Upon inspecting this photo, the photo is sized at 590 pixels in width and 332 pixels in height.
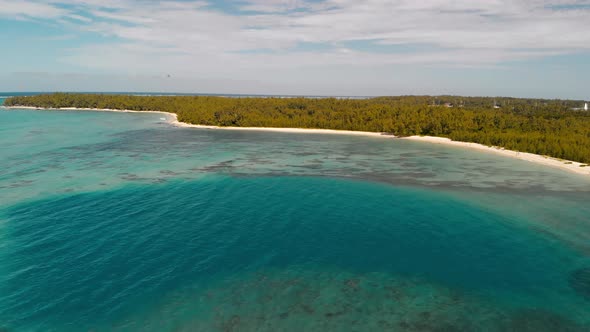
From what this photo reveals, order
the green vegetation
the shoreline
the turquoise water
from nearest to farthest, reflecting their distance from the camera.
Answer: the turquoise water
the shoreline
the green vegetation

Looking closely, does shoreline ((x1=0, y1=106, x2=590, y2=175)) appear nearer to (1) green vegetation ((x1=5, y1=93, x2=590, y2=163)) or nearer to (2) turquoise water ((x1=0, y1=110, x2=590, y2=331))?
(1) green vegetation ((x1=5, y1=93, x2=590, y2=163))

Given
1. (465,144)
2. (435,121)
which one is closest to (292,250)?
(465,144)

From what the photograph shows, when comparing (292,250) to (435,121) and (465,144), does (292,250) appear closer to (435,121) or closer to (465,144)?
(465,144)

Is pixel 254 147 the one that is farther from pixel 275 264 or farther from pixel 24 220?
pixel 275 264

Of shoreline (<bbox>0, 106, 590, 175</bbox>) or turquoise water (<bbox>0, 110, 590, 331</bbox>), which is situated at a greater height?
shoreline (<bbox>0, 106, 590, 175</bbox>)

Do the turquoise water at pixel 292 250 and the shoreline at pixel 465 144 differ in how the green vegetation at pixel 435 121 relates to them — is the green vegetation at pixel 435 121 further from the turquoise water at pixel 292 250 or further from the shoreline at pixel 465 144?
the turquoise water at pixel 292 250

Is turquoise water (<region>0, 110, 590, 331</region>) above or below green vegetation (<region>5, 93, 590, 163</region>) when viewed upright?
below

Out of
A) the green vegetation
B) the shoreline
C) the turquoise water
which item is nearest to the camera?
the turquoise water

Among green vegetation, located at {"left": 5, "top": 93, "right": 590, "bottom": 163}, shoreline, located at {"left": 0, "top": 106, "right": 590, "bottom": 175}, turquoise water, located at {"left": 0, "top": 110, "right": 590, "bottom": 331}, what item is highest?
green vegetation, located at {"left": 5, "top": 93, "right": 590, "bottom": 163}

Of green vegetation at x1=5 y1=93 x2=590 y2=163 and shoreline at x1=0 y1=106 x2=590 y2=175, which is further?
green vegetation at x1=5 y1=93 x2=590 y2=163

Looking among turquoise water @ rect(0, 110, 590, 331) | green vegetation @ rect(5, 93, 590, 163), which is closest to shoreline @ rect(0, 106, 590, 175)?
green vegetation @ rect(5, 93, 590, 163)
